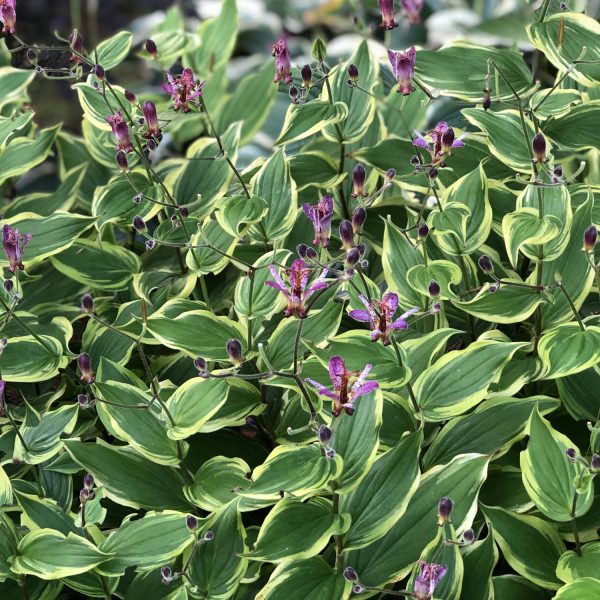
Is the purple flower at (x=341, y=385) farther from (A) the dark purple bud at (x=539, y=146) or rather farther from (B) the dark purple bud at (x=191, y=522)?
(A) the dark purple bud at (x=539, y=146)

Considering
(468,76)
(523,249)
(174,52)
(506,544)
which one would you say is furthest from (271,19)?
(506,544)

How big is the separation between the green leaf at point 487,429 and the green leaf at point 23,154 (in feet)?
2.16

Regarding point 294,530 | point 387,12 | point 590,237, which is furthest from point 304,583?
point 387,12

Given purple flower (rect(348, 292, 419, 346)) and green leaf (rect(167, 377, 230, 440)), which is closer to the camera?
purple flower (rect(348, 292, 419, 346))

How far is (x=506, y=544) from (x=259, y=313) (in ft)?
1.11

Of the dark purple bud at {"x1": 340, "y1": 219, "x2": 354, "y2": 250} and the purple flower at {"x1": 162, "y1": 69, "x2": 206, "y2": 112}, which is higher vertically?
the purple flower at {"x1": 162, "y1": 69, "x2": 206, "y2": 112}

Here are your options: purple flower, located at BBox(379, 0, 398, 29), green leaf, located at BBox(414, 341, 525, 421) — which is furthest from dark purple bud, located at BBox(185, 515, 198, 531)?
purple flower, located at BBox(379, 0, 398, 29)

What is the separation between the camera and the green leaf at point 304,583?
2.81 ft

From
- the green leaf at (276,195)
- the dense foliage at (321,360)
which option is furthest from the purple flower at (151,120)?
the green leaf at (276,195)

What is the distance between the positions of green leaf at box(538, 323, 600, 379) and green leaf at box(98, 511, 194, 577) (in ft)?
1.25

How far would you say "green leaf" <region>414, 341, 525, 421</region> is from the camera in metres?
0.93

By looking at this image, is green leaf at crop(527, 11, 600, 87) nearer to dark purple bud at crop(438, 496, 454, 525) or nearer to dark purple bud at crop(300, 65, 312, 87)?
dark purple bud at crop(300, 65, 312, 87)

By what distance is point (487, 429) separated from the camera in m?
0.97

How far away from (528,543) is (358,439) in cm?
19
